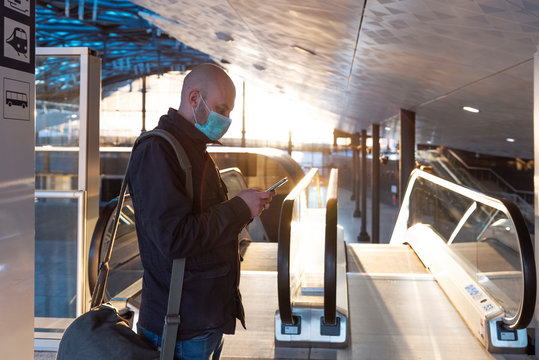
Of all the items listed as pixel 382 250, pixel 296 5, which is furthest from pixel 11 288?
pixel 382 250

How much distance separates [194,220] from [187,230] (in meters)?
0.04

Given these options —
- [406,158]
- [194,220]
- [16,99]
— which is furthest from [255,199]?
[406,158]

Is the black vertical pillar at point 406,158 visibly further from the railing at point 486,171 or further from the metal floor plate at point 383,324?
Result: the railing at point 486,171

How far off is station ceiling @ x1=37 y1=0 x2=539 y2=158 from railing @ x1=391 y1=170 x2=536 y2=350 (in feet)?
4.26

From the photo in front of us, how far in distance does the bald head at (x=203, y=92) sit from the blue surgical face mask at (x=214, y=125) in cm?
2

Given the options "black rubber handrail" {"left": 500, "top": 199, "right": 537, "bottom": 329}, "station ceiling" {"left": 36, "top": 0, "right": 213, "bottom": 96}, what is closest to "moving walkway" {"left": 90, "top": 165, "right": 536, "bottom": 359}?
"black rubber handrail" {"left": 500, "top": 199, "right": 537, "bottom": 329}

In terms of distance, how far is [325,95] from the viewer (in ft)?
40.6

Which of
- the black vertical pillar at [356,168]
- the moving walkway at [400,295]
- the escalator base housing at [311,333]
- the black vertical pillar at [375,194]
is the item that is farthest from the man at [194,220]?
the black vertical pillar at [356,168]

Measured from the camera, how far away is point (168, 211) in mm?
1400

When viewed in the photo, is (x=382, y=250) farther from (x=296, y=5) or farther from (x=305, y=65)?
(x=305, y=65)

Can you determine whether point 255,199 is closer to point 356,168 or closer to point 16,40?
point 16,40

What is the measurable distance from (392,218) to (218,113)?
17.6 m

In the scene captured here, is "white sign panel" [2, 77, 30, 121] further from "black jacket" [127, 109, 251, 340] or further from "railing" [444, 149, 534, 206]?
"railing" [444, 149, 534, 206]

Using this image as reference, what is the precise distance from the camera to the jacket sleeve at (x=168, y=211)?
4.61ft
